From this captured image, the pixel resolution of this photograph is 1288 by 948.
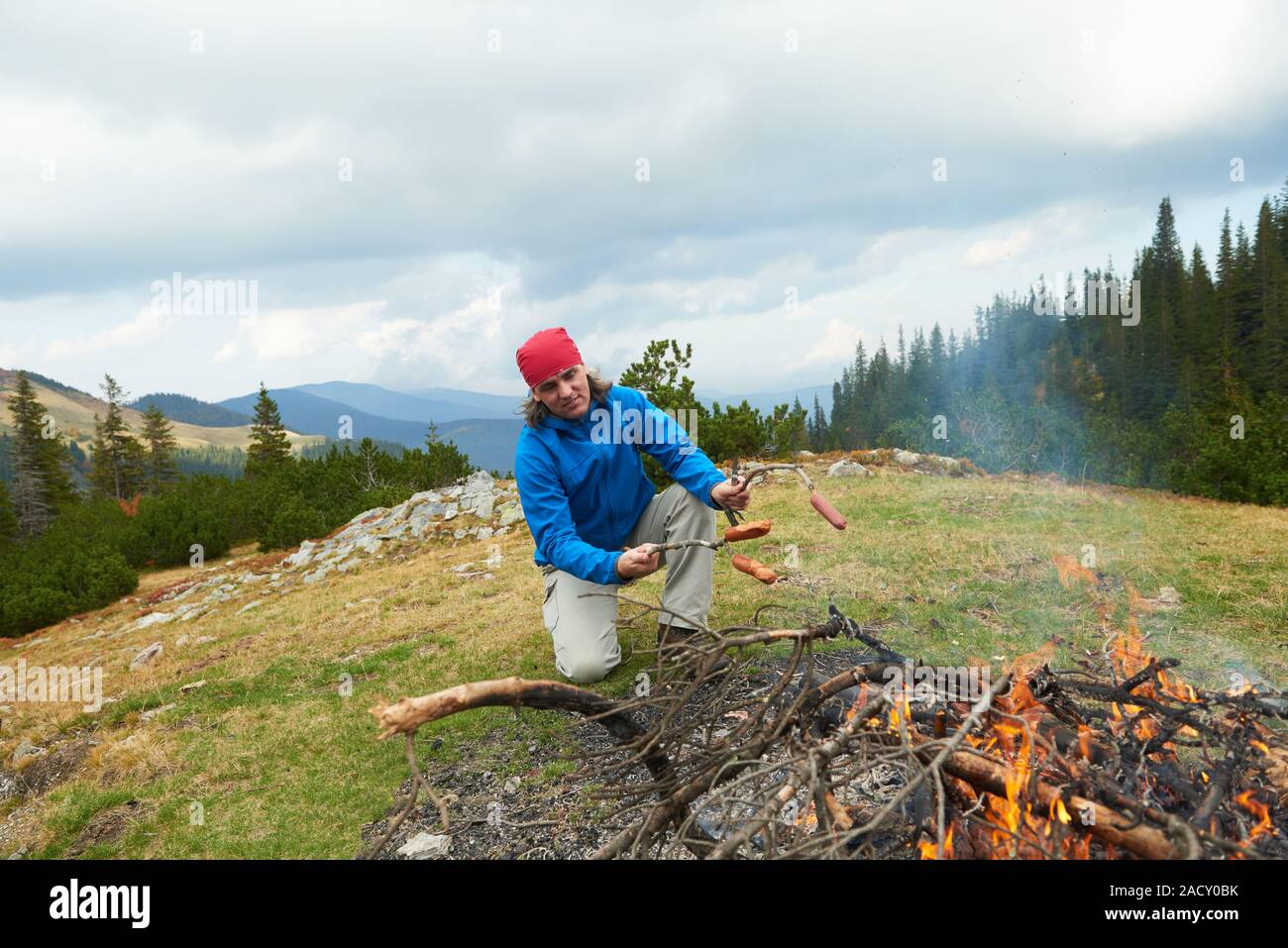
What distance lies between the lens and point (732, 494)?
3957 mm

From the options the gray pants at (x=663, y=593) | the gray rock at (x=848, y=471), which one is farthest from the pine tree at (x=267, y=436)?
the gray pants at (x=663, y=593)

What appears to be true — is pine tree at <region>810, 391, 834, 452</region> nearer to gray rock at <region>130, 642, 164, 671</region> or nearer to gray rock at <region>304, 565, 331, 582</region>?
gray rock at <region>304, 565, 331, 582</region>

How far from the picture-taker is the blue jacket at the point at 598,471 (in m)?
4.03

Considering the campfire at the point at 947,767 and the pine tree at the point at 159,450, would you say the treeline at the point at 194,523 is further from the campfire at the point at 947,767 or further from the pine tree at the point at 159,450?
the campfire at the point at 947,767

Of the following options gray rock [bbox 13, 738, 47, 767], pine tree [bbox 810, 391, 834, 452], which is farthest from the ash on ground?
pine tree [bbox 810, 391, 834, 452]

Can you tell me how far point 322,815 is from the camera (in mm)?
3879

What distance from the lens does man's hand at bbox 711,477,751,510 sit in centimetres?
391

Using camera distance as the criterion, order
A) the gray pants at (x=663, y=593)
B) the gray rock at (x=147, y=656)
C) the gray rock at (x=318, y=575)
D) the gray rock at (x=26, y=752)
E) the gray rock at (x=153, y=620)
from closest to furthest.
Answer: the gray pants at (x=663, y=593), the gray rock at (x=26, y=752), the gray rock at (x=147, y=656), the gray rock at (x=318, y=575), the gray rock at (x=153, y=620)

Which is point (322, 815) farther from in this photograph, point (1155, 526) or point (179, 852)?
point (1155, 526)

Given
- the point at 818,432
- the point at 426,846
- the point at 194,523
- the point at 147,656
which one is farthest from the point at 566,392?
the point at 818,432

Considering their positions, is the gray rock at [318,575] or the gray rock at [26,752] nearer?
the gray rock at [26,752]

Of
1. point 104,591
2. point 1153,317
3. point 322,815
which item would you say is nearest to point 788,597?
point 322,815
